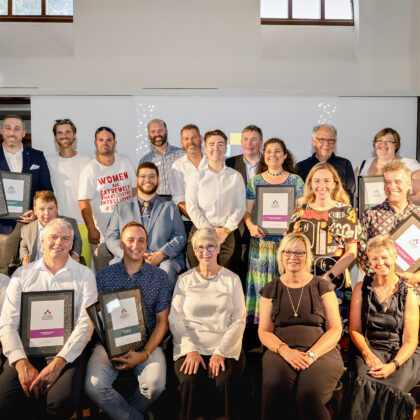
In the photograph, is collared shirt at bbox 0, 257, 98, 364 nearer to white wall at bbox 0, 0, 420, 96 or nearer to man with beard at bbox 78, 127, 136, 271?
man with beard at bbox 78, 127, 136, 271

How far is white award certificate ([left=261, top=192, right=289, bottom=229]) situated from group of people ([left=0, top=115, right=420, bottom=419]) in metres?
0.09

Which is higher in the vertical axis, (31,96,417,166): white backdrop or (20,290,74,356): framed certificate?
(31,96,417,166): white backdrop

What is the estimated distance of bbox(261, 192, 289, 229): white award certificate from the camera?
14.4ft

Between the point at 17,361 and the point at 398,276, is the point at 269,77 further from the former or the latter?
the point at 17,361

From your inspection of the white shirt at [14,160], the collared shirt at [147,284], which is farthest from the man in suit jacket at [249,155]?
the white shirt at [14,160]

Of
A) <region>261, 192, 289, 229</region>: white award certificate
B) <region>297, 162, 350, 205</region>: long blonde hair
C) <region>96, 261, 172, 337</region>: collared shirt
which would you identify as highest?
<region>297, 162, 350, 205</region>: long blonde hair

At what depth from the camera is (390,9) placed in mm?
8328

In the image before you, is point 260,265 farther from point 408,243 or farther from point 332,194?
point 408,243

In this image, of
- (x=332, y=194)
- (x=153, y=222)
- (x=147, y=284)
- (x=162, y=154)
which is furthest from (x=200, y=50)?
(x=147, y=284)

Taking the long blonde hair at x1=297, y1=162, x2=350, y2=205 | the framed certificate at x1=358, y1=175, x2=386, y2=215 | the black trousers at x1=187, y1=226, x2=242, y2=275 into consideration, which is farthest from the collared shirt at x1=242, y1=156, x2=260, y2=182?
the framed certificate at x1=358, y1=175, x2=386, y2=215

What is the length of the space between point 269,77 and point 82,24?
3.14 meters

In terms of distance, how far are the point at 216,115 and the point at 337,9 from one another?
417 cm

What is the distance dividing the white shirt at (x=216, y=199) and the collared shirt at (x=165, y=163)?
A: 64 cm

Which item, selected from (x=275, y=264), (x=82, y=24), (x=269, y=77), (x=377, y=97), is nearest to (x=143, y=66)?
(x=82, y=24)
